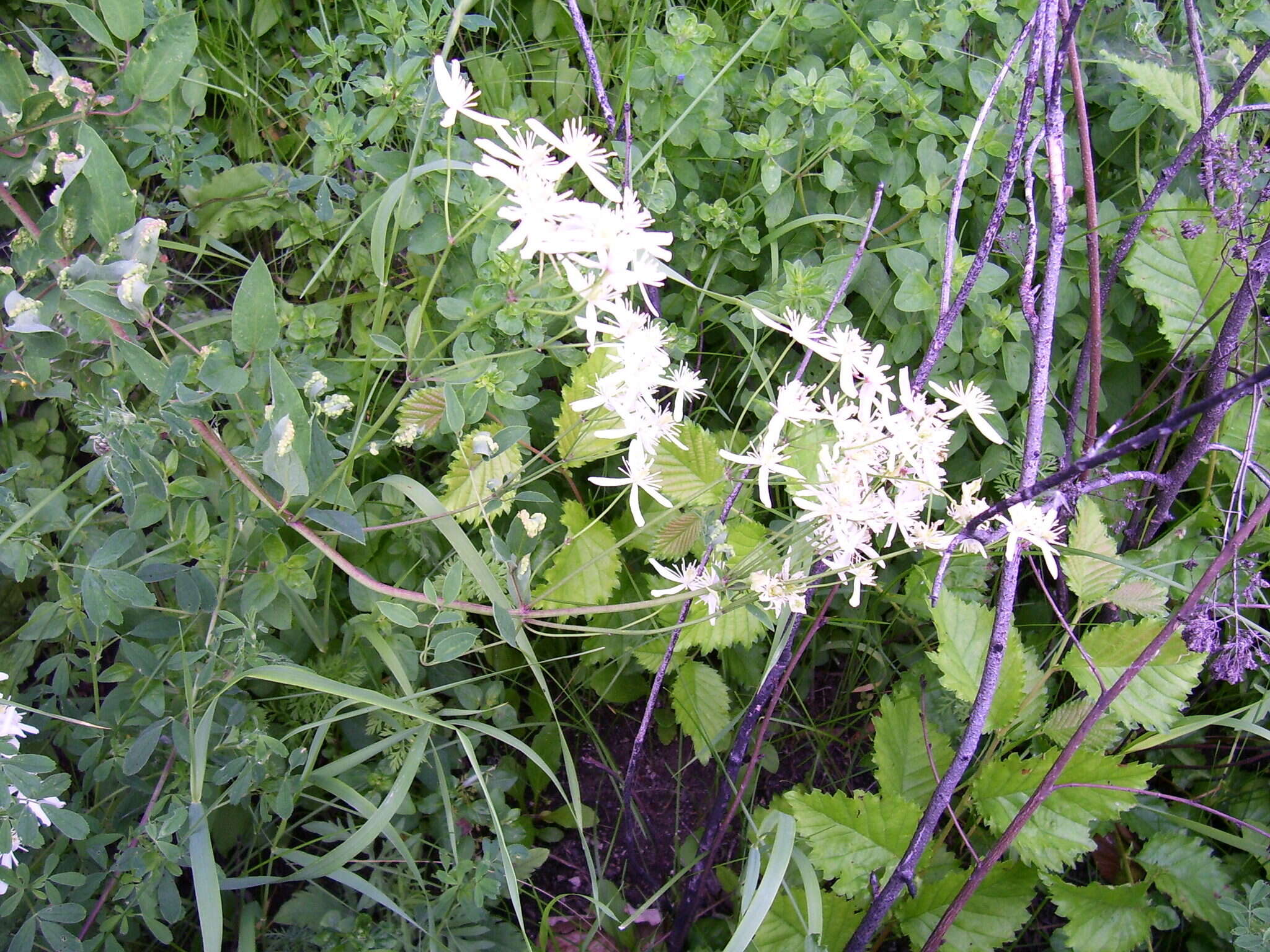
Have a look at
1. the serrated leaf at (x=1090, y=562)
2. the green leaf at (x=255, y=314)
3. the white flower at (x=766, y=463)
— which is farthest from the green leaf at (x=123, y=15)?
the serrated leaf at (x=1090, y=562)

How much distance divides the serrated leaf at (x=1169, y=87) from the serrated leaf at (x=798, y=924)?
1.72 metres

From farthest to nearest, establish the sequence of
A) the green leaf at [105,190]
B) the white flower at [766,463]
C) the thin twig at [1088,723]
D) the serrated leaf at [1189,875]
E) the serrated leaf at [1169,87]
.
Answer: the serrated leaf at [1169,87], the serrated leaf at [1189,875], the thin twig at [1088,723], the white flower at [766,463], the green leaf at [105,190]

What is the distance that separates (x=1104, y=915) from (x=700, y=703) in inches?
33.3

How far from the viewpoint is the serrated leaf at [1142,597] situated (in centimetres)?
173

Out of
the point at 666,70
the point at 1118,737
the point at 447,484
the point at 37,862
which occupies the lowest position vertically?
the point at 37,862

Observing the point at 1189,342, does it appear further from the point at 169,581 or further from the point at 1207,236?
the point at 169,581

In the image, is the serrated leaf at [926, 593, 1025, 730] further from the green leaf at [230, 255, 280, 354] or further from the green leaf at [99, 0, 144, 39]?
the green leaf at [99, 0, 144, 39]

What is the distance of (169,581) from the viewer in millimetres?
1753

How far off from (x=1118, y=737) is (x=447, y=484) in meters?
1.38

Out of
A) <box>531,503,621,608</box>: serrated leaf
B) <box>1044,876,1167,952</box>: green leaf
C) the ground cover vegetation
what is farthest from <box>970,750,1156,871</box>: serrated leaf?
<box>531,503,621,608</box>: serrated leaf

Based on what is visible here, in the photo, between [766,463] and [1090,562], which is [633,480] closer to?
[766,463]

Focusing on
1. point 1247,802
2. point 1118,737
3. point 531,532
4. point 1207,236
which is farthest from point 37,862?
point 1207,236

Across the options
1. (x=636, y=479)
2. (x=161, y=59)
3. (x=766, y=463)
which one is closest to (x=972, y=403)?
(x=766, y=463)

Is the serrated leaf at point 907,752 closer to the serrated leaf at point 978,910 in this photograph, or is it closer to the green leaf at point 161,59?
the serrated leaf at point 978,910
